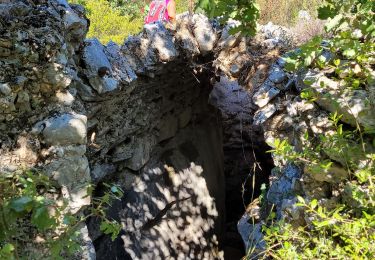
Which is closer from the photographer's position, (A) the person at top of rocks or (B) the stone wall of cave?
(B) the stone wall of cave

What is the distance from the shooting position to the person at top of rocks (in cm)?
418

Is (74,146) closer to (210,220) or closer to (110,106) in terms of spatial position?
(110,106)

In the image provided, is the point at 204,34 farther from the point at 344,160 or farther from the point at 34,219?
the point at 34,219

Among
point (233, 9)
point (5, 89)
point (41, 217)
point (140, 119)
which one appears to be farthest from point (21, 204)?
point (140, 119)

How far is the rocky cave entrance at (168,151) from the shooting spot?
12.9ft

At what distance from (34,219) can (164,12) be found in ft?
11.8

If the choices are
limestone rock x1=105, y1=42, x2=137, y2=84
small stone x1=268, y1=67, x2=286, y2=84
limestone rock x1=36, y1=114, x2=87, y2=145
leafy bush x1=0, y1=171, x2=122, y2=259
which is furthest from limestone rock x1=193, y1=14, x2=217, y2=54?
leafy bush x1=0, y1=171, x2=122, y2=259

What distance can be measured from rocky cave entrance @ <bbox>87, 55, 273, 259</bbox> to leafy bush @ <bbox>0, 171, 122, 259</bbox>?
3.80 ft

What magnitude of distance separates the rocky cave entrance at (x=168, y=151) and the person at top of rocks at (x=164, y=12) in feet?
1.31

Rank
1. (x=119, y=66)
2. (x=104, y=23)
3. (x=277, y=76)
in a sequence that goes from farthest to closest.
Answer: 1. (x=104, y=23)
2. (x=277, y=76)
3. (x=119, y=66)

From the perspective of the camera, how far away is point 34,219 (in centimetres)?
133

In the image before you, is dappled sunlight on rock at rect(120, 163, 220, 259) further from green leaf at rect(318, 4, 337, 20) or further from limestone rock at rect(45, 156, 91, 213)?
green leaf at rect(318, 4, 337, 20)

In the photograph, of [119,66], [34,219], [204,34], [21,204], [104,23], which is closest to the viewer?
[21,204]

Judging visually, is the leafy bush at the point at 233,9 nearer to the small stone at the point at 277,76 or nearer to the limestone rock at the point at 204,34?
the small stone at the point at 277,76
